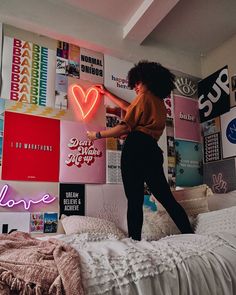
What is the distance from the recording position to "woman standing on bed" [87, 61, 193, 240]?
5.62 ft

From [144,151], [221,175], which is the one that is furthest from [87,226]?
[221,175]

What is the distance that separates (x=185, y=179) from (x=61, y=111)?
1.23 m

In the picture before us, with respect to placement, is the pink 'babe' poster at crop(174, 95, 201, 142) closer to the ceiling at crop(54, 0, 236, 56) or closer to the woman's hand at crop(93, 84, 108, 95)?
the ceiling at crop(54, 0, 236, 56)

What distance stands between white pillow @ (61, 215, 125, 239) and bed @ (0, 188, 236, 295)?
0.78m

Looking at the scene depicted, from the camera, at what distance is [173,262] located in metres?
0.93

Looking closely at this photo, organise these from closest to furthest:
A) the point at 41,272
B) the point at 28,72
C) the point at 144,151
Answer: the point at 41,272 → the point at 144,151 → the point at 28,72

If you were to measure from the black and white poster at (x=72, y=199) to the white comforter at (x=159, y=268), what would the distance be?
110 centimetres

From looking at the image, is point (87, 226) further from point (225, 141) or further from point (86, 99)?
point (225, 141)

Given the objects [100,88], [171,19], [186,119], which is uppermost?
[171,19]

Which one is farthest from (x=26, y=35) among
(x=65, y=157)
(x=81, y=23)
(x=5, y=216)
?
(x=5, y=216)

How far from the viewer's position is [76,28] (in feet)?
7.74

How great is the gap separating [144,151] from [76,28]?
47.0 inches

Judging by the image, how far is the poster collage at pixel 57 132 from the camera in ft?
6.50

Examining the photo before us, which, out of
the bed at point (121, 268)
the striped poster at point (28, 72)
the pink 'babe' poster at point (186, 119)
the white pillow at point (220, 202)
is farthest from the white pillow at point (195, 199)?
the striped poster at point (28, 72)
